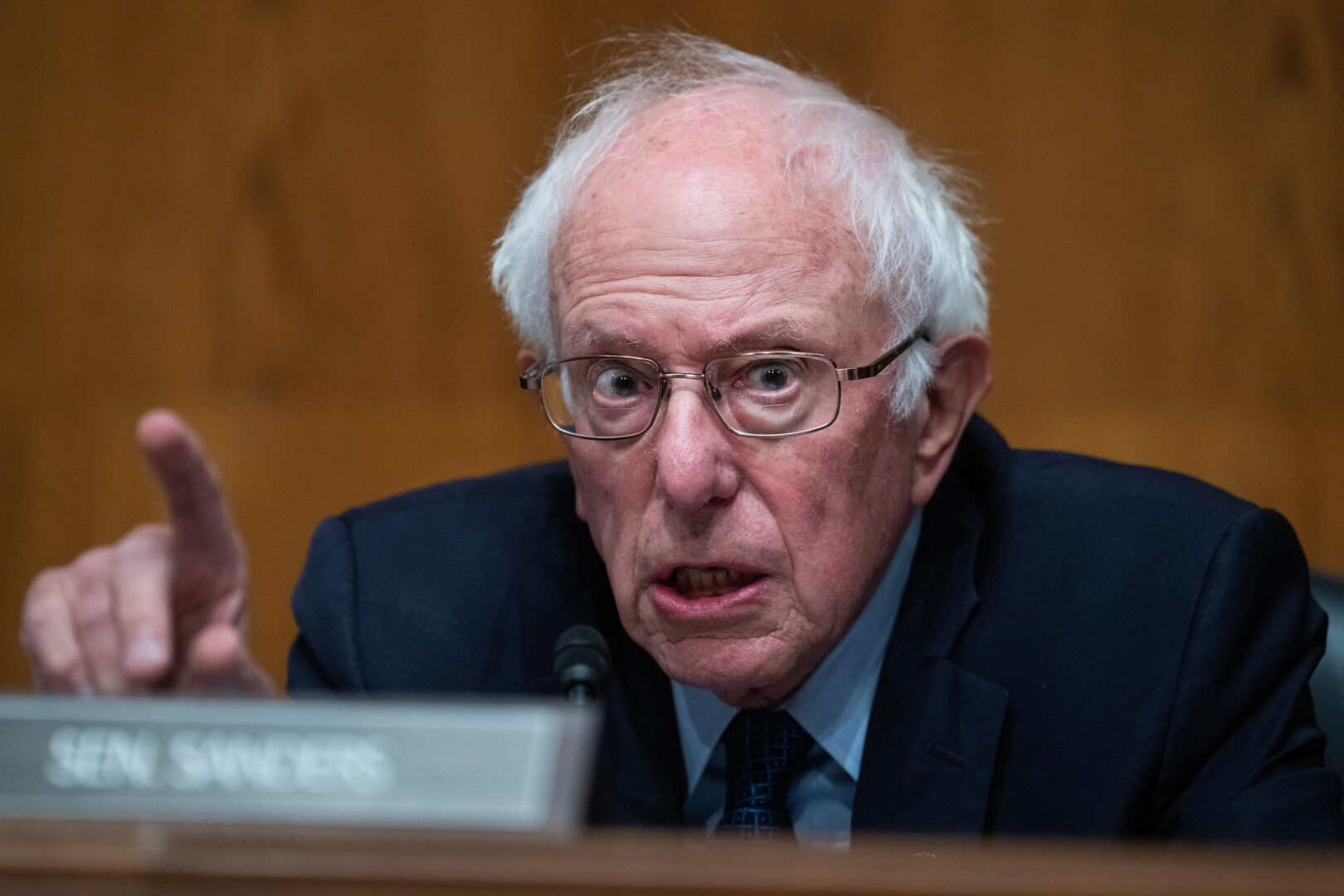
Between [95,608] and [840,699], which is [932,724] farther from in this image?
[95,608]

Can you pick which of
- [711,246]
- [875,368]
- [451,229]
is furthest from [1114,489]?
[451,229]

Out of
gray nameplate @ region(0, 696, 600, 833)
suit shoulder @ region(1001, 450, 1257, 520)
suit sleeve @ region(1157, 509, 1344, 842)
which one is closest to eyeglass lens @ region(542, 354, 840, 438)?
suit shoulder @ region(1001, 450, 1257, 520)

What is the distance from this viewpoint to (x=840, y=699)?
1400 mm

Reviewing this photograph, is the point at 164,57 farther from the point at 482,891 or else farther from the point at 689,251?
the point at 482,891

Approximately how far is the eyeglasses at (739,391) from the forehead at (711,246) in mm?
27

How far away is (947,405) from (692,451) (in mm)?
388

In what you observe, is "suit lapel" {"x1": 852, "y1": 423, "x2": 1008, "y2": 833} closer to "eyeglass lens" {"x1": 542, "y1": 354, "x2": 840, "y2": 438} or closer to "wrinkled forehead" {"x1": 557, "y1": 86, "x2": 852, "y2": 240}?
"eyeglass lens" {"x1": 542, "y1": 354, "x2": 840, "y2": 438}

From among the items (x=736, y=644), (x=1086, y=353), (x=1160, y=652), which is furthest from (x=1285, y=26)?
(x=736, y=644)

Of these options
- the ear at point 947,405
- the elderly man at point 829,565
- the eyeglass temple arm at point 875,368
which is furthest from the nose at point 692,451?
the ear at point 947,405

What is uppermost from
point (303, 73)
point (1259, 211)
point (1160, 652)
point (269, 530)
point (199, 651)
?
point (303, 73)

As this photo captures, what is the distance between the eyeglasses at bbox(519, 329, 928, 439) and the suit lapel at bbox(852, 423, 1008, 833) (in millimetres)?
278

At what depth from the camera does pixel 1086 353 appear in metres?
2.32

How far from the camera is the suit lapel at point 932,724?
4.26 feet

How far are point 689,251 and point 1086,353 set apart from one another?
4.22ft
